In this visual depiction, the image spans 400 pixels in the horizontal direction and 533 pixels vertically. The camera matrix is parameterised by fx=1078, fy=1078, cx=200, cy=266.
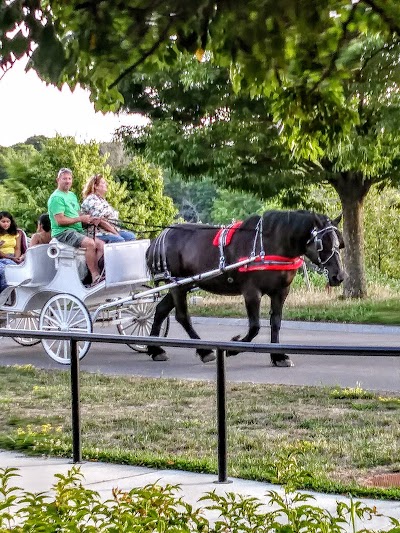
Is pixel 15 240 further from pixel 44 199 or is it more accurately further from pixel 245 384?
pixel 44 199

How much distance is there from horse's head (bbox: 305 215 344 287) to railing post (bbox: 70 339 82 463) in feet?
18.2

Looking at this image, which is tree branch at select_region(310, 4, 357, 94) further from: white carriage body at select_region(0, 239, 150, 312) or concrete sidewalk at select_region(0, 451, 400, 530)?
white carriage body at select_region(0, 239, 150, 312)

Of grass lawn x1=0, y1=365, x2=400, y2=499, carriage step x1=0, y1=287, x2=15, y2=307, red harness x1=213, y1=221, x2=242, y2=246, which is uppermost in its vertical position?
red harness x1=213, y1=221, x2=242, y2=246

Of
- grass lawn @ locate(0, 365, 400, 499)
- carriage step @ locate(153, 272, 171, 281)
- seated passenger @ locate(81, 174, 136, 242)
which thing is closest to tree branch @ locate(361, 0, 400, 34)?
grass lawn @ locate(0, 365, 400, 499)

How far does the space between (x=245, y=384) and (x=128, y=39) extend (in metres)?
4.84

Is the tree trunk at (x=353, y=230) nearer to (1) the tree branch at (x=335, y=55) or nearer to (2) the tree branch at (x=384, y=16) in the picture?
(1) the tree branch at (x=335, y=55)

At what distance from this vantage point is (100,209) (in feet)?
43.6

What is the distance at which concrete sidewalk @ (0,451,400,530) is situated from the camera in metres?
5.83

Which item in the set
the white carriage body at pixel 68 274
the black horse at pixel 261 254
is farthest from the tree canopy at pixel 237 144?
the white carriage body at pixel 68 274

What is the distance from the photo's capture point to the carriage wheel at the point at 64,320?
12969mm

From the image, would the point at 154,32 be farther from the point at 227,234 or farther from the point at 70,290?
the point at 70,290

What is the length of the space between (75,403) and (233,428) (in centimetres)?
127

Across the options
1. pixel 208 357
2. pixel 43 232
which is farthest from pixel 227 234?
pixel 43 232

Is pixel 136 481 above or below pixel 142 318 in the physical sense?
below
